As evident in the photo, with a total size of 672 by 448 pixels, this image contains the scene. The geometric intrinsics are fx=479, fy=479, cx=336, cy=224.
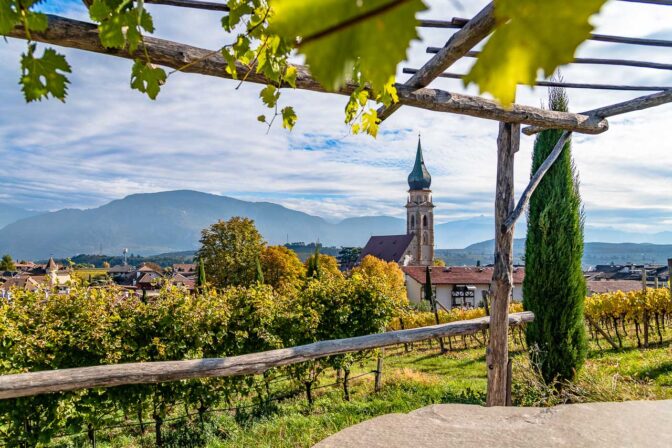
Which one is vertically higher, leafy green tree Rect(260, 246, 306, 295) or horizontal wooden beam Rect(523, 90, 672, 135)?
horizontal wooden beam Rect(523, 90, 672, 135)

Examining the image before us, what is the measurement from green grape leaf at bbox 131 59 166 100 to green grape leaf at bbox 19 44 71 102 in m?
0.58

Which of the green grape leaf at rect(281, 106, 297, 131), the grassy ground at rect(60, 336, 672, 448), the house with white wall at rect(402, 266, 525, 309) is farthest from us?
the house with white wall at rect(402, 266, 525, 309)

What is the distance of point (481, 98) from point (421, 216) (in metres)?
67.1

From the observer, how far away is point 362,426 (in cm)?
279

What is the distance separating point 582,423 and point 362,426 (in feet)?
3.99

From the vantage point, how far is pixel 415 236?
6612cm

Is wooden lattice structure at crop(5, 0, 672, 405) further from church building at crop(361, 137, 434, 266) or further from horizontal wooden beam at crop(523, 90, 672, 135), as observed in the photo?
church building at crop(361, 137, 434, 266)

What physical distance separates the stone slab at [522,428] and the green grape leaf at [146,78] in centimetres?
192

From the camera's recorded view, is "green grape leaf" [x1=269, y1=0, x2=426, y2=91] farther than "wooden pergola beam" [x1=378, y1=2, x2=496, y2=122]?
No

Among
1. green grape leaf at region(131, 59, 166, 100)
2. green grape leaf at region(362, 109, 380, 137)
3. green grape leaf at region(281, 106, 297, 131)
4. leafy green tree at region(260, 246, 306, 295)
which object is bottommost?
leafy green tree at region(260, 246, 306, 295)

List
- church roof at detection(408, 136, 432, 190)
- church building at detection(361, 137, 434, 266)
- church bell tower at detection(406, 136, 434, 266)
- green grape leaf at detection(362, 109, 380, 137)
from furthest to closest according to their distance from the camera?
church roof at detection(408, 136, 432, 190), church bell tower at detection(406, 136, 434, 266), church building at detection(361, 137, 434, 266), green grape leaf at detection(362, 109, 380, 137)

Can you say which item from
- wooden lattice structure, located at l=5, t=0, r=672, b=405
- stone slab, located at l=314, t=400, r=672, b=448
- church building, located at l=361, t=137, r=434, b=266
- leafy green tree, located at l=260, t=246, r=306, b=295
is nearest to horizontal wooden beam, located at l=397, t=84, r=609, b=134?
wooden lattice structure, located at l=5, t=0, r=672, b=405

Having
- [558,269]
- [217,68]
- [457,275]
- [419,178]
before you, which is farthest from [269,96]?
[419,178]

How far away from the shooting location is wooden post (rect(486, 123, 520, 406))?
467 centimetres
